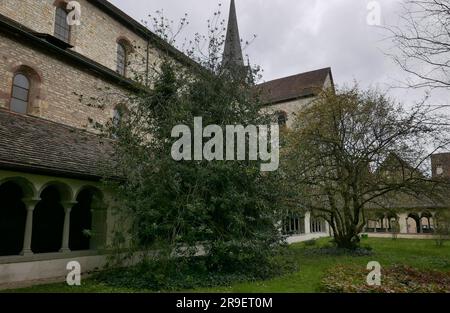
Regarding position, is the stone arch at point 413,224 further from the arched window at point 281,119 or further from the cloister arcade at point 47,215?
the cloister arcade at point 47,215

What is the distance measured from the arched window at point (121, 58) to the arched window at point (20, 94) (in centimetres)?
522

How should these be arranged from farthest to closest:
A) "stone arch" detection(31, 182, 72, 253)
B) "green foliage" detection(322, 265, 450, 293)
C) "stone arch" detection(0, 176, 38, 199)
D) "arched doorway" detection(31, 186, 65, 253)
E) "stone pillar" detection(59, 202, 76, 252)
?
Result: "arched doorway" detection(31, 186, 65, 253), "stone arch" detection(31, 182, 72, 253), "stone pillar" detection(59, 202, 76, 252), "stone arch" detection(0, 176, 38, 199), "green foliage" detection(322, 265, 450, 293)

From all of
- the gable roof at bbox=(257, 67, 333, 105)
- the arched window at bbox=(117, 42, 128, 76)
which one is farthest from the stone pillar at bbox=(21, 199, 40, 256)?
the gable roof at bbox=(257, 67, 333, 105)

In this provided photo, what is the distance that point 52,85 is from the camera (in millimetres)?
12914

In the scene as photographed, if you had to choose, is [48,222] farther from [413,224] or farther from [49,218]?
[413,224]

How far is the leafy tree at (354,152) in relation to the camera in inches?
641

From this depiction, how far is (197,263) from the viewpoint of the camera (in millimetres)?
10047

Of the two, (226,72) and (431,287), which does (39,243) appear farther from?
(431,287)

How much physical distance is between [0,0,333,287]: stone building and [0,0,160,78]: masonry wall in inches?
1.6

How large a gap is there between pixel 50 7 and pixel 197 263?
444 inches

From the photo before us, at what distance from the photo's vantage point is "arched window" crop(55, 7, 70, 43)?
47.3ft

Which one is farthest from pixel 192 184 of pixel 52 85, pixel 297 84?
pixel 297 84

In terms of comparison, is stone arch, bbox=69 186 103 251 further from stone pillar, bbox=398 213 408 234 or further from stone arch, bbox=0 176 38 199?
stone pillar, bbox=398 213 408 234

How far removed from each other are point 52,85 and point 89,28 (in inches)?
154
